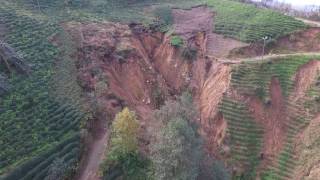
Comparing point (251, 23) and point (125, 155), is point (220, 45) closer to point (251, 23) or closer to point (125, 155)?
point (251, 23)

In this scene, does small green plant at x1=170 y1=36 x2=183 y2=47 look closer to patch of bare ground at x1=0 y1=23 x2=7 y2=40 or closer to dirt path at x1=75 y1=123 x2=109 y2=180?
dirt path at x1=75 y1=123 x2=109 y2=180

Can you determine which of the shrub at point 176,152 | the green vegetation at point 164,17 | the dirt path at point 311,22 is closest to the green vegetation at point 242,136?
the shrub at point 176,152

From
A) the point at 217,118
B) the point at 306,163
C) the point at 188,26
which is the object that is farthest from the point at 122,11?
the point at 306,163

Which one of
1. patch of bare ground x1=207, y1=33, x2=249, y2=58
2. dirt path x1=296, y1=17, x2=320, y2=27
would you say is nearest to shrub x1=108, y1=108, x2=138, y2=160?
patch of bare ground x1=207, y1=33, x2=249, y2=58

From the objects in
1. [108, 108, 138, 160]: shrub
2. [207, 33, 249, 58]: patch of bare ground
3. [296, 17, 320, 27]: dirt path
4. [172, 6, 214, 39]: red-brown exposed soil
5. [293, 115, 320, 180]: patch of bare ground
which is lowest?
[293, 115, 320, 180]: patch of bare ground

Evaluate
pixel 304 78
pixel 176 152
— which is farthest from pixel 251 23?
pixel 176 152

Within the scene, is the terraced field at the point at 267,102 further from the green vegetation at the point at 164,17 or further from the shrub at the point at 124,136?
the green vegetation at the point at 164,17
